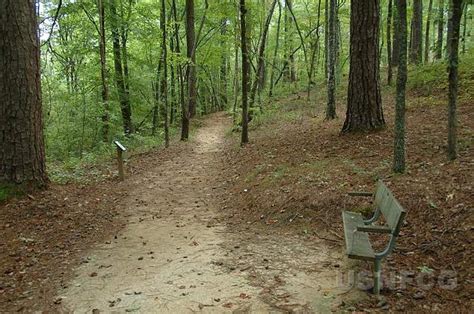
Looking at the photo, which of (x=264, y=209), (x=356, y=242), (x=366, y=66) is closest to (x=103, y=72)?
(x=366, y=66)

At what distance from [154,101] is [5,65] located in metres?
14.1

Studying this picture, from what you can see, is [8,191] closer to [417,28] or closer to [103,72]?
[103,72]

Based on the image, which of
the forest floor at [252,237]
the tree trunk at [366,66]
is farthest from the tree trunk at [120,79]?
the tree trunk at [366,66]

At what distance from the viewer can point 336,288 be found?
4.36 meters

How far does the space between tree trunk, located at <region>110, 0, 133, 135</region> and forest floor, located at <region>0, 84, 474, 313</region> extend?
962 centimetres

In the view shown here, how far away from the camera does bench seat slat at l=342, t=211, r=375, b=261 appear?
13.1 feet

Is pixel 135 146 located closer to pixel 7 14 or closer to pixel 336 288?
pixel 7 14

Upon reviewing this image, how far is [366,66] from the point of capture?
9.73m

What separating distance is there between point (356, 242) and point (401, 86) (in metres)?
3.30

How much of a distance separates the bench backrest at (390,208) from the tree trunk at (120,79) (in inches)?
609

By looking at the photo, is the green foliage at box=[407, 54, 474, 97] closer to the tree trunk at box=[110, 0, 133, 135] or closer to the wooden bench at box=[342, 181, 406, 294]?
the wooden bench at box=[342, 181, 406, 294]

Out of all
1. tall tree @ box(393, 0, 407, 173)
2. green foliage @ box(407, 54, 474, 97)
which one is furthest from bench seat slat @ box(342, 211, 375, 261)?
green foliage @ box(407, 54, 474, 97)

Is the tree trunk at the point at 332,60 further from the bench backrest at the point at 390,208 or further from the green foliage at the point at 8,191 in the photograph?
the green foliage at the point at 8,191

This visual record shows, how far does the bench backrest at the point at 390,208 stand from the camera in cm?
390
